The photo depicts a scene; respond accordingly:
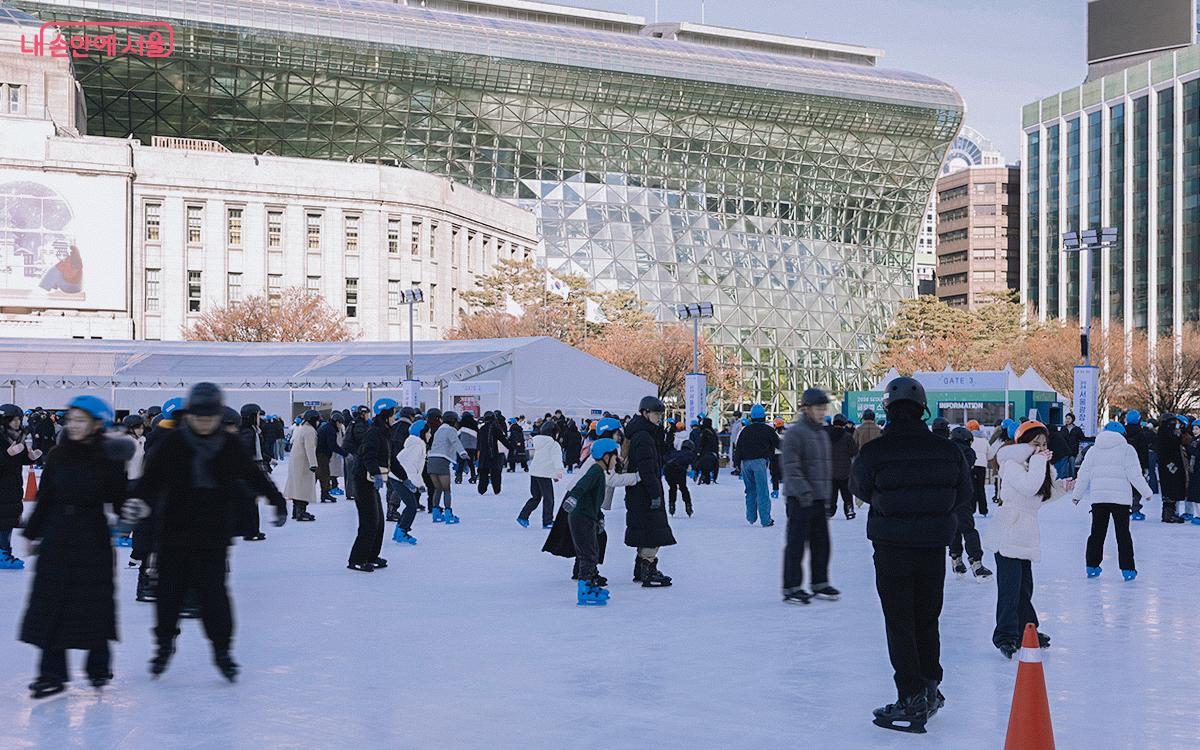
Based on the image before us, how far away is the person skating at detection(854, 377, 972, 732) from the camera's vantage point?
604cm

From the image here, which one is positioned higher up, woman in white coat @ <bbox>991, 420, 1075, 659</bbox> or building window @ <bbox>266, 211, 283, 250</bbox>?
building window @ <bbox>266, 211, 283, 250</bbox>

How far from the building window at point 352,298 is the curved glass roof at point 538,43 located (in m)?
16.1

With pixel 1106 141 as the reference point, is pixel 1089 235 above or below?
below

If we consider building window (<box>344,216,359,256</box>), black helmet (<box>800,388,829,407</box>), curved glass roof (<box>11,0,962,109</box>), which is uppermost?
curved glass roof (<box>11,0,962,109</box>)

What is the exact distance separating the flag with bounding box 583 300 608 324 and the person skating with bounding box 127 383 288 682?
55.6m

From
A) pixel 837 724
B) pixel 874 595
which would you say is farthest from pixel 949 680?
pixel 874 595

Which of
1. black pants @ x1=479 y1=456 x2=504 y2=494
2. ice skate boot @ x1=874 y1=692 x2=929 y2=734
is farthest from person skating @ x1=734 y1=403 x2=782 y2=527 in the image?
ice skate boot @ x1=874 y1=692 x2=929 y2=734

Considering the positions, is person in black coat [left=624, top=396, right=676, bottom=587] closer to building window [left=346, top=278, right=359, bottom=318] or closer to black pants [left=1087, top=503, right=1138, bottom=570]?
black pants [left=1087, top=503, right=1138, bottom=570]

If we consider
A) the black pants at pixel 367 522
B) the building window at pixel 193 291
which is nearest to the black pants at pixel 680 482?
the black pants at pixel 367 522

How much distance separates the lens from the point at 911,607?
6.11 meters

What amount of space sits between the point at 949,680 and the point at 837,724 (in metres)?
1.37

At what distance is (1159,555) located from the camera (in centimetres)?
1408

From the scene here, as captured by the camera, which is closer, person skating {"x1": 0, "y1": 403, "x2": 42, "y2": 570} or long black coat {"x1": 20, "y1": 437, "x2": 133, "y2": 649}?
long black coat {"x1": 20, "y1": 437, "x2": 133, "y2": 649}

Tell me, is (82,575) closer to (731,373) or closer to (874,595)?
(874,595)
